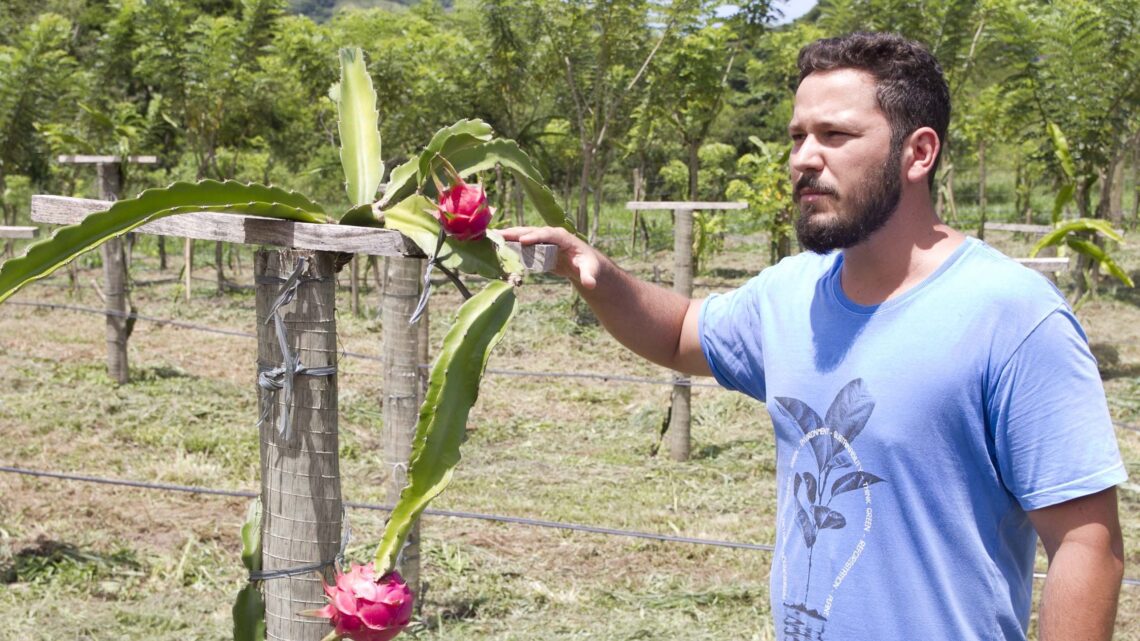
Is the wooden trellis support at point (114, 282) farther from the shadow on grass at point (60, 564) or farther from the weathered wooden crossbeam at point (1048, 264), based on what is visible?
the weathered wooden crossbeam at point (1048, 264)

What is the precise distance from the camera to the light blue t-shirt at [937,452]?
1.48 metres

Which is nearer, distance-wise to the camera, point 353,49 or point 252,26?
point 353,49

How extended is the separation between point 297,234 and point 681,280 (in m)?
4.04

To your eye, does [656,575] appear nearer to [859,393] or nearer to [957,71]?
[859,393]

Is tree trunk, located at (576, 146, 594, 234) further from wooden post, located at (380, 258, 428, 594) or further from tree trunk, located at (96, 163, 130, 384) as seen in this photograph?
wooden post, located at (380, 258, 428, 594)

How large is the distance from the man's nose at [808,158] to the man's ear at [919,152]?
0.13 metres

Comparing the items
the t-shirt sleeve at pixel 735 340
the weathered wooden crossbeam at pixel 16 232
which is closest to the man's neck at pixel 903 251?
the t-shirt sleeve at pixel 735 340

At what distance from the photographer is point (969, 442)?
5.11ft

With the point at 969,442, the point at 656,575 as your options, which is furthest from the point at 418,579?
the point at 969,442

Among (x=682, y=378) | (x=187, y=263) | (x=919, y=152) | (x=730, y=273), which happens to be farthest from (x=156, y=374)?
(x=730, y=273)

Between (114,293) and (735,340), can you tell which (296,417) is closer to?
(735,340)

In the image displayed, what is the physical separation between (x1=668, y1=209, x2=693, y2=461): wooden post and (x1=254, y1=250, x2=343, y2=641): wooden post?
12.4 ft

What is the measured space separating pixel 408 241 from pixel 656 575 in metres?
2.92

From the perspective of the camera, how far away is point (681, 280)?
18.3ft
